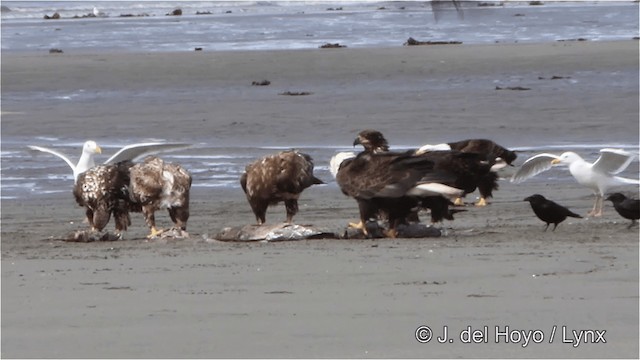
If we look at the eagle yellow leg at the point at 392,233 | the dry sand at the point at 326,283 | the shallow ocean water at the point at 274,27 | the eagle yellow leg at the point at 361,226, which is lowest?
the dry sand at the point at 326,283

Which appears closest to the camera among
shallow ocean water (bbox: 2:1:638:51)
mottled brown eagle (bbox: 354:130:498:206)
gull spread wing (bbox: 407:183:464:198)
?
gull spread wing (bbox: 407:183:464:198)

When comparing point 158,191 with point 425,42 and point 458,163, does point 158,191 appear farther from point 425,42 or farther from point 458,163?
point 425,42

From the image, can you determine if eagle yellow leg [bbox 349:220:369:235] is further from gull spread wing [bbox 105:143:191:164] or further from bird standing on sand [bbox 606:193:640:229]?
gull spread wing [bbox 105:143:191:164]

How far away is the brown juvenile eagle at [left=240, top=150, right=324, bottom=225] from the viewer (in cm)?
1038

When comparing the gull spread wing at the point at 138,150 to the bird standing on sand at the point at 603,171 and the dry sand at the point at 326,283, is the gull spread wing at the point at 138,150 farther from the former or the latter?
the bird standing on sand at the point at 603,171

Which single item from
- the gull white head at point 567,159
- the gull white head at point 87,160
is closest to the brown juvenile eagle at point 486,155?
the gull white head at point 567,159

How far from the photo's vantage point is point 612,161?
10.8 meters

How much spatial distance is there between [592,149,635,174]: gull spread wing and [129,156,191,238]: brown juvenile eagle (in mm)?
3292

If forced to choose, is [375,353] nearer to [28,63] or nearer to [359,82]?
[359,82]

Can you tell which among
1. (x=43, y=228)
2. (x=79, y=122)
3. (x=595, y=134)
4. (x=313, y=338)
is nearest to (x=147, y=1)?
(x=79, y=122)

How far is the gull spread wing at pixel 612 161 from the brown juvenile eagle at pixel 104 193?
12.2 ft

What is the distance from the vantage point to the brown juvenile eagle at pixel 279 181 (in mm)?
10375

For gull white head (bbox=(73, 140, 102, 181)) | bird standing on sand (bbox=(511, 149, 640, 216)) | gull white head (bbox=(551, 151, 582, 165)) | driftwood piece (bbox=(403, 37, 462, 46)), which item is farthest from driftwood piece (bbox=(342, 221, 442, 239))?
driftwood piece (bbox=(403, 37, 462, 46))

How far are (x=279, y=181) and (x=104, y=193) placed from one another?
1.33 m
